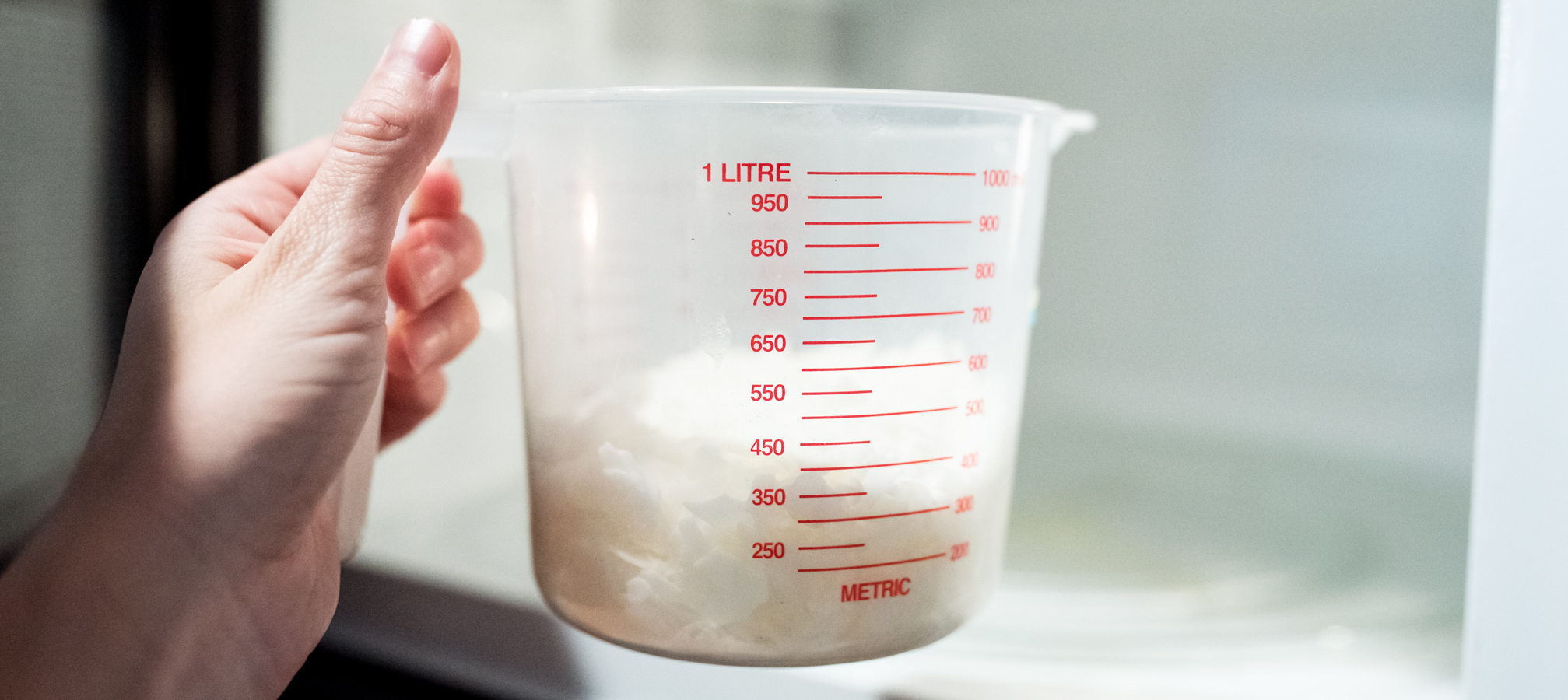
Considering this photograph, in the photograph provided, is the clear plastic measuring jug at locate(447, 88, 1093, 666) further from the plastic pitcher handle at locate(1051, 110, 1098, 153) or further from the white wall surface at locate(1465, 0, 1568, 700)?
the white wall surface at locate(1465, 0, 1568, 700)

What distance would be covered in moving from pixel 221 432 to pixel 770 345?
22 centimetres

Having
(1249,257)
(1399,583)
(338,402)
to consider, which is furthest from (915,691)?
(1249,257)

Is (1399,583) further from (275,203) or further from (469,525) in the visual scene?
(275,203)

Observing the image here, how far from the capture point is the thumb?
373 mm

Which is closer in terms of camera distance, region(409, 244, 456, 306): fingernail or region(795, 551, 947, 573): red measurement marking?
region(795, 551, 947, 573): red measurement marking

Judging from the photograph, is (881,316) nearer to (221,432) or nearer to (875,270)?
(875,270)

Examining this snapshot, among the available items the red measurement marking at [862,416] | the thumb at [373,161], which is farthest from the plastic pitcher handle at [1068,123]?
the thumb at [373,161]

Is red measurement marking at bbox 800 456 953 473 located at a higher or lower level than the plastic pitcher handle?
lower

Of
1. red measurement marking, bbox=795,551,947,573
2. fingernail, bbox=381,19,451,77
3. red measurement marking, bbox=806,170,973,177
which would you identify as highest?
fingernail, bbox=381,19,451,77

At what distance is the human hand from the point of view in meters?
0.38

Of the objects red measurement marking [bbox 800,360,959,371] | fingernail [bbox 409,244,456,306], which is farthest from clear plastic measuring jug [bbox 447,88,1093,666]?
fingernail [bbox 409,244,456,306]

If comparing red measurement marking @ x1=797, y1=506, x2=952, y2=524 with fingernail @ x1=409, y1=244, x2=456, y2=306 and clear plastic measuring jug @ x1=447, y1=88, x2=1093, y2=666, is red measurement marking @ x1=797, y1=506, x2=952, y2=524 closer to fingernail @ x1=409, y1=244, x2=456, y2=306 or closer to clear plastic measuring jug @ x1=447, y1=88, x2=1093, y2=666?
clear plastic measuring jug @ x1=447, y1=88, x2=1093, y2=666

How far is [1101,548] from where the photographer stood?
76 cm

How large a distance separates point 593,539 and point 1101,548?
0.50 metres
